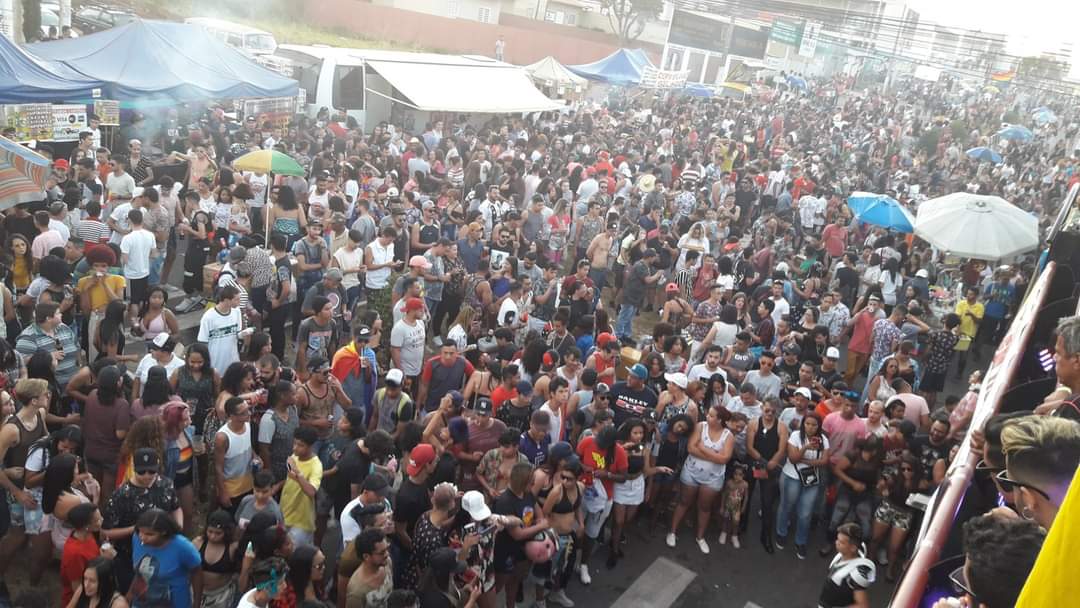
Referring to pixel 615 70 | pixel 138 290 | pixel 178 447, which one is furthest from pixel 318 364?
pixel 615 70

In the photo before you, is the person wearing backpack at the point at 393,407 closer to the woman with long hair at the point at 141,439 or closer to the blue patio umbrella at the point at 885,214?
the woman with long hair at the point at 141,439

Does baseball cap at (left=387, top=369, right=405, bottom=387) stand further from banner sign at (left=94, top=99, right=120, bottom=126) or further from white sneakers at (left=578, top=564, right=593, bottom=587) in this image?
banner sign at (left=94, top=99, right=120, bottom=126)

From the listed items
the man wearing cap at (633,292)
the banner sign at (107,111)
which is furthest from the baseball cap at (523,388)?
the banner sign at (107,111)

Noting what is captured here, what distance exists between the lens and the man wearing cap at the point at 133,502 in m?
4.68

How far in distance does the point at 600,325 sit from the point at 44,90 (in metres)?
7.93

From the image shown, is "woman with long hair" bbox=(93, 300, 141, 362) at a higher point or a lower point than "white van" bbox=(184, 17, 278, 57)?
lower

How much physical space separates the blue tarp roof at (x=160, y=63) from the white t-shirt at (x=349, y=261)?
20.2 ft

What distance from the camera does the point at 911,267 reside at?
42.6ft

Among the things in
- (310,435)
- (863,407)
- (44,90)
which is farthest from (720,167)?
(310,435)

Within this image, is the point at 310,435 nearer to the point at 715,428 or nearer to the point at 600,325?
the point at 715,428

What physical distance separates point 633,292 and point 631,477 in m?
4.29

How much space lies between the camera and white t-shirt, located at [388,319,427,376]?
24.1 feet

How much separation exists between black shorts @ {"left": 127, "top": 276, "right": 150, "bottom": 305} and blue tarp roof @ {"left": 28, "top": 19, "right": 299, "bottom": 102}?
17.1 ft

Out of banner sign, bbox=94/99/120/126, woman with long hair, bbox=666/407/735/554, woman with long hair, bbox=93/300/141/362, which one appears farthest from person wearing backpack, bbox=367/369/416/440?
banner sign, bbox=94/99/120/126
